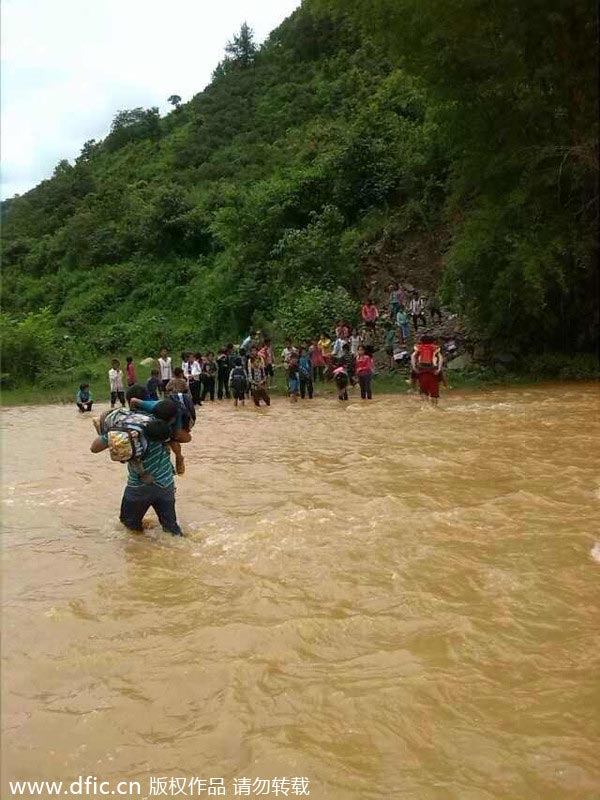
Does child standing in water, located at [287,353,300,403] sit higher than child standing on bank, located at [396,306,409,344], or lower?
lower

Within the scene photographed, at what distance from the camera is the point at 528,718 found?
11.8 feet

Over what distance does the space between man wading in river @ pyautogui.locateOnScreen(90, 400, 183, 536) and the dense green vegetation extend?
11609 millimetres

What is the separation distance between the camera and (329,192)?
2803 centimetres

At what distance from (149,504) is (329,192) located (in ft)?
76.9

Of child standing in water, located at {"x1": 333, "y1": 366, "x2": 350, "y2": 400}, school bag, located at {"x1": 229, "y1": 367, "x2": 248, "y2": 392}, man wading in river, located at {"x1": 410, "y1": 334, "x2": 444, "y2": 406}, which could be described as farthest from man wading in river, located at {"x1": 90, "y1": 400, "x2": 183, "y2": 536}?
school bag, located at {"x1": 229, "y1": 367, "x2": 248, "y2": 392}

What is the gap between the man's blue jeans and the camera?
6.52m

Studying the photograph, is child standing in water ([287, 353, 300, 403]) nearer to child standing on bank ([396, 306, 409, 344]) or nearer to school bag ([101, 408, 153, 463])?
child standing on bank ([396, 306, 409, 344])

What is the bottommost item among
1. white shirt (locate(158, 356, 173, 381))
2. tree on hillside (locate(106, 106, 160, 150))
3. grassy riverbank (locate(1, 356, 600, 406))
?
grassy riverbank (locate(1, 356, 600, 406))

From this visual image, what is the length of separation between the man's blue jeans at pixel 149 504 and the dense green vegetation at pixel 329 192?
1169 centimetres

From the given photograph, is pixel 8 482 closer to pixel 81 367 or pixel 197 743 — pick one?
pixel 197 743

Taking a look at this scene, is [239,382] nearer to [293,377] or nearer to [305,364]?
[293,377]

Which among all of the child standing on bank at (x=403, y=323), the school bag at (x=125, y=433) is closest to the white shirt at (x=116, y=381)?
the child standing on bank at (x=403, y=323)

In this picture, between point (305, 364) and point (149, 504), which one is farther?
point (305, 364)

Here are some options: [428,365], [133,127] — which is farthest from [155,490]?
[133,127]
